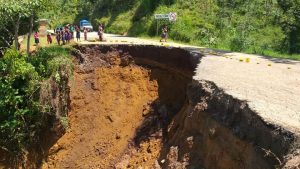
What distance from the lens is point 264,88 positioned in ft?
41.1

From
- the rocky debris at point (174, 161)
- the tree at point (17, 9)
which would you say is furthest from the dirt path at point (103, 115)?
the rocky debris at point (174, 161)

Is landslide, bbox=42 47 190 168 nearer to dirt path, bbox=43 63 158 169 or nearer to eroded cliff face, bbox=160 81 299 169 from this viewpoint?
dirt path, bbox=43 63 158 169

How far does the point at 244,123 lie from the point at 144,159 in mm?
7621

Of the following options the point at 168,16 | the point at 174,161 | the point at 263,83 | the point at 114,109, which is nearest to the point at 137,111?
the point at 114,109

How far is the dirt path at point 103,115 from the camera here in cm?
1888

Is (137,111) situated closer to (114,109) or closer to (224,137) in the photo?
(114,109)

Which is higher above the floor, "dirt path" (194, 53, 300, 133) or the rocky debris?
"dirt path" (194, 53, 300, 133)

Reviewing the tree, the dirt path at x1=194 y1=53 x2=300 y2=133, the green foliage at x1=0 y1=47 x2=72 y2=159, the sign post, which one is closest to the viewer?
the dirt path at x1=194 y1=53 x2=300 y2=133

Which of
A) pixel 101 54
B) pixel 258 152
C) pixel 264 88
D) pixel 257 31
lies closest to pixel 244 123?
pixel 258 152

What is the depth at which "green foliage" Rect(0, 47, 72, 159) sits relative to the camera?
18.1 metres

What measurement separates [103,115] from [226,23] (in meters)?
14.5

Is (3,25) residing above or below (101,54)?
above

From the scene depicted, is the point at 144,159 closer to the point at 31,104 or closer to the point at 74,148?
the point at 74,148

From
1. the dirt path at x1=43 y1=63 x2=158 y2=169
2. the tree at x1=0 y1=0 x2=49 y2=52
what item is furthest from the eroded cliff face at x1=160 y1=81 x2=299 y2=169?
the tree at x1=0 y1=0 x2=49 y2=52
